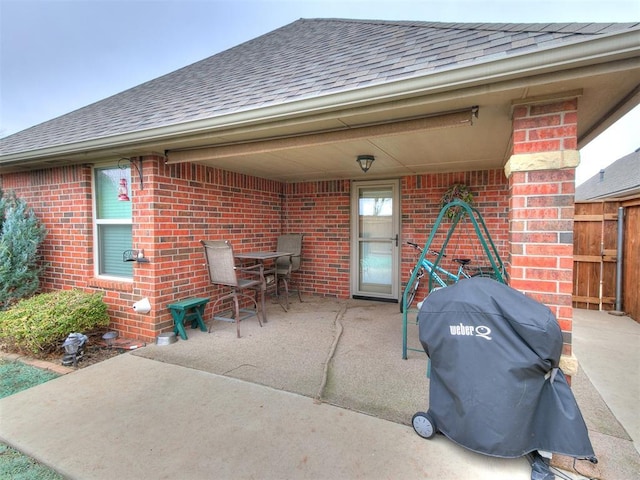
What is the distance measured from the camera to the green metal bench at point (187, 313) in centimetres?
369

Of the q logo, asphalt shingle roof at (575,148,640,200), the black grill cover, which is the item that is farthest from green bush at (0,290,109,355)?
asphalt shingle roof at (575,148,640,200)

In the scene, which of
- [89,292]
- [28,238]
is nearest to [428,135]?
[89,292]

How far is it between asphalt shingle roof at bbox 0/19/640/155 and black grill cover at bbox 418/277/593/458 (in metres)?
1.42

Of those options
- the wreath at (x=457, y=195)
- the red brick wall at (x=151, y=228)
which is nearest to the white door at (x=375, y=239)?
the wreath at (x=457, y=195)

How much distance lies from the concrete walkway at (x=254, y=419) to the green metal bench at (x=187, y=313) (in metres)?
0.32

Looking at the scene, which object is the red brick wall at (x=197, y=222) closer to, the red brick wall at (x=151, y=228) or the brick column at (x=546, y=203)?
the red brick wall at (x=151, y=228)

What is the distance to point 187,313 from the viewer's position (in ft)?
13.1

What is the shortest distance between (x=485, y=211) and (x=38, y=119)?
65.2ft

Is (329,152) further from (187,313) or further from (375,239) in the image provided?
(187,313)

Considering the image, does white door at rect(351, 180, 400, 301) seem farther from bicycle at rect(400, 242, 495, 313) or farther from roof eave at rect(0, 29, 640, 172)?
roof eave at rect(0, 29, 640, 172)

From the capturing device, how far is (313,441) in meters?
1.92

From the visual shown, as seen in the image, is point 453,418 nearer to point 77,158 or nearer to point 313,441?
point 313,441

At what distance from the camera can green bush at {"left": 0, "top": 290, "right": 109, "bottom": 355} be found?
321 centimetres

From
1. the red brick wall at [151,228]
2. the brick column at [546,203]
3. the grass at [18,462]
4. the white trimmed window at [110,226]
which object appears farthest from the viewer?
the white trimmed window at [110,226]
